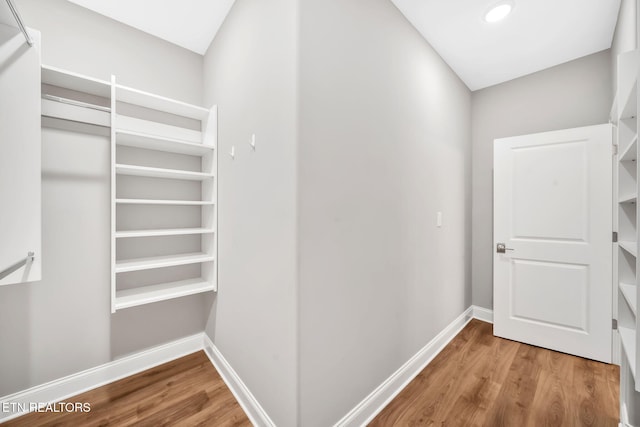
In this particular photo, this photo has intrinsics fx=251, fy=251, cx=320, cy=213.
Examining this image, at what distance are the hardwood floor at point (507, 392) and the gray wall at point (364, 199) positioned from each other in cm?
23

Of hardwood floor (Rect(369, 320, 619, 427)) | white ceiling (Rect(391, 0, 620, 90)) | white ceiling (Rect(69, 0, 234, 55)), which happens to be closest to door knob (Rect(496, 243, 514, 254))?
hardwood floor (Rect(369, 320, 619, 427))

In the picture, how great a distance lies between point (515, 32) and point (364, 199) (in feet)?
6.38

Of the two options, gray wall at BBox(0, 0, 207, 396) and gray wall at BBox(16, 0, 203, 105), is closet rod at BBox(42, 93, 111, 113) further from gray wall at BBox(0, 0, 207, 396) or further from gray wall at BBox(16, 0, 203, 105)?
gray wall at BBox(16, 0, 203, 105)

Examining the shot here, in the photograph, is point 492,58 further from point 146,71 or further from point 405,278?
point 146,71

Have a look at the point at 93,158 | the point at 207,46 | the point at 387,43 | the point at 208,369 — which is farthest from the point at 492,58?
the point at 208,369

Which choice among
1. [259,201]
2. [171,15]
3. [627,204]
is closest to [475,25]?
[627,204]

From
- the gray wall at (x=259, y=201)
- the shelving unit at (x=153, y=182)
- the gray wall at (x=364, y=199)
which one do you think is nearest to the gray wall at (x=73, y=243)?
the shelving unit at (x=153, y=182)

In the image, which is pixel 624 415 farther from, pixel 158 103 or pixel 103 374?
pixel 158 103

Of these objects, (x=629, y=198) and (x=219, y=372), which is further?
(x=219, y=372)

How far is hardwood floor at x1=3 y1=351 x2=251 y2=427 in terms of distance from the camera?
1.46 meters

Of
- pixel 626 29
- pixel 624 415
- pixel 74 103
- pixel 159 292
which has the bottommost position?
pixel 624 415

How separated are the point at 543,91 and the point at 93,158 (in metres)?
3.96

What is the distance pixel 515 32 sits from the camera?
200 cm

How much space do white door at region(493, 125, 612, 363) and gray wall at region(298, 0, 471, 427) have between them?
0.80 metres
